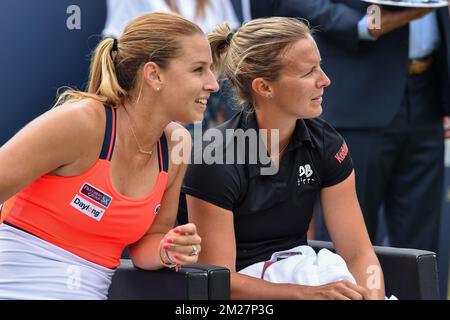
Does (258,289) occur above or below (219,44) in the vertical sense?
below

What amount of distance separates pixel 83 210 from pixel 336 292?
69 centimetres

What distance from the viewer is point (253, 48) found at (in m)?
2.84

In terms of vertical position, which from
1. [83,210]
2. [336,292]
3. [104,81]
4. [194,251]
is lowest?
[336,292]

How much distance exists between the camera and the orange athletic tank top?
8.14 feet

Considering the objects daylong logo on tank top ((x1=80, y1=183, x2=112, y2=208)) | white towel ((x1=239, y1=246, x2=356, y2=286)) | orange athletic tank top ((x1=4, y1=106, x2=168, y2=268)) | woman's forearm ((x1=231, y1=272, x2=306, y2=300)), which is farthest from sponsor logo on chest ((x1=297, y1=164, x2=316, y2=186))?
daylong logo on tank top ((x1=80, y1=183, x2=112, y2=208))

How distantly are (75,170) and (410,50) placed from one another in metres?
1.82

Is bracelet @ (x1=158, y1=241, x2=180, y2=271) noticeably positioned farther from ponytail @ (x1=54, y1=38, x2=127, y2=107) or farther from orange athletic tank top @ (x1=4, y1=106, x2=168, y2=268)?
ponytail @ (x1=54, y1=38, x2=127, y2=107)

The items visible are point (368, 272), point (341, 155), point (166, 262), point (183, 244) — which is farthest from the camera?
point (341, 155)

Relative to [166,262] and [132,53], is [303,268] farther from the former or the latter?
[132,53]

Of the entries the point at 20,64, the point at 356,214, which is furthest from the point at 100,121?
the point at 20,64

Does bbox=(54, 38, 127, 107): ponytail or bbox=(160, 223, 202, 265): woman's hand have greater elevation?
bbox=(54, 38, 127, 107): ponytail

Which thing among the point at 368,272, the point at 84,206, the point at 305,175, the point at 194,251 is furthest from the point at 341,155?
the point at 84,206

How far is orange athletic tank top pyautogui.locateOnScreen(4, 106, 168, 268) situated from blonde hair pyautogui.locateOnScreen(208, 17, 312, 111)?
464 millimetres

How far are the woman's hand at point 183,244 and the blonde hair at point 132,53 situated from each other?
1.36 feet
